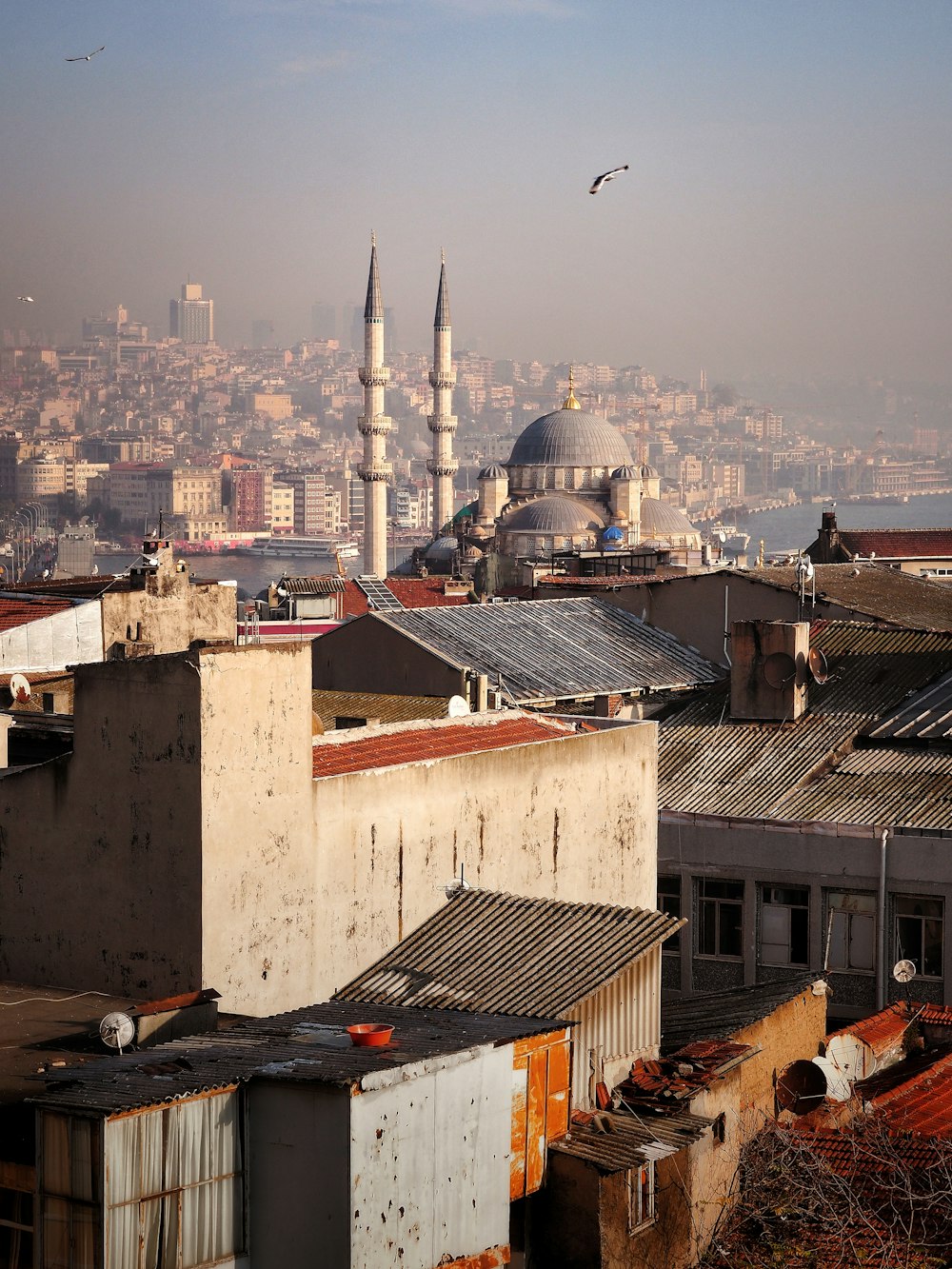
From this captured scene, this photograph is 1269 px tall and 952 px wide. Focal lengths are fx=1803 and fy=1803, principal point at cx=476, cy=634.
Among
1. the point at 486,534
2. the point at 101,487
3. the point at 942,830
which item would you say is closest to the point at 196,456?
the point at 101,487

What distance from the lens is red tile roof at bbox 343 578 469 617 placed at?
2209 centimetres

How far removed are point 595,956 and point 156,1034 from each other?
4.23 feet

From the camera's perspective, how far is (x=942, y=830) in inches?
325

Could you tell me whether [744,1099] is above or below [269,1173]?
below

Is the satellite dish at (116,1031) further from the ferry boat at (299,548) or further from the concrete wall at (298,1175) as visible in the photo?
the ferry boat at (299,548)

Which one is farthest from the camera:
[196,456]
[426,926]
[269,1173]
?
[196,456]

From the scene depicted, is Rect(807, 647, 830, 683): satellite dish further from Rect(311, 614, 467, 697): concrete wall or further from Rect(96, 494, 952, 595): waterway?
Rect(96, 494, 952, 595): waterway

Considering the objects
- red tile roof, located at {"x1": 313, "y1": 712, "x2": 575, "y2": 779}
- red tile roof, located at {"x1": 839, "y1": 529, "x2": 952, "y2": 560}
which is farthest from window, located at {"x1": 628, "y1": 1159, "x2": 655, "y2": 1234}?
red tile roof, located at {"x1": 839, "y1": 529, "x2": 952, "y2": 560}

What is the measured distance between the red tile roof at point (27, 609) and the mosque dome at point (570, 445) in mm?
47615

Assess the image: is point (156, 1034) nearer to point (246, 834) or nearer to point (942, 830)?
point (246, 834)

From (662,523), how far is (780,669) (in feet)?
142

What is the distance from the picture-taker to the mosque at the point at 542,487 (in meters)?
49.8

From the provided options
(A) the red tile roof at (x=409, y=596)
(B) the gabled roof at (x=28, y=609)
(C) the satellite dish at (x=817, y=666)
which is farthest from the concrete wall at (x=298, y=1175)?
(A) the red tile roof at (x=409, y=596)

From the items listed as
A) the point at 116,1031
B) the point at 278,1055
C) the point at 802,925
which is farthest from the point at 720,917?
the point at 278,1055
